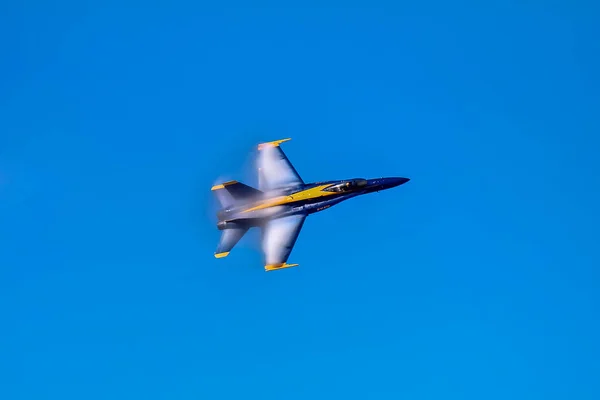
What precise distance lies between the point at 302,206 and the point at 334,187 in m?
3.73

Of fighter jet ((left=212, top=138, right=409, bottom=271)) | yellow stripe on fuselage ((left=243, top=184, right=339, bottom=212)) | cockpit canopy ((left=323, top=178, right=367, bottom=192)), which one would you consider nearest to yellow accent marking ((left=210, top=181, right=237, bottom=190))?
fighter jet ((left=212, top=138, right=409, bottom=271))

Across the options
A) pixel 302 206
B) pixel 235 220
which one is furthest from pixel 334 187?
pixel 235 220

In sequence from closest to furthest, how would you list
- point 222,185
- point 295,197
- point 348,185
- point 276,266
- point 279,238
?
point 276,266, point 279,238, point 295,197, point 222,185, point 348,185

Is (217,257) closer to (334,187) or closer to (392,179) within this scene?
(334,187)

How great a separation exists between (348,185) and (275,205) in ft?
25.0

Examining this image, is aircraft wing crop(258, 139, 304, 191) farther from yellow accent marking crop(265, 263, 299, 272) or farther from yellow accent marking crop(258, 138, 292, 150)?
yellow accent marking crop(265, 263, 299, 272)

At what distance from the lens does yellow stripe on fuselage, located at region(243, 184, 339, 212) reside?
244 ft

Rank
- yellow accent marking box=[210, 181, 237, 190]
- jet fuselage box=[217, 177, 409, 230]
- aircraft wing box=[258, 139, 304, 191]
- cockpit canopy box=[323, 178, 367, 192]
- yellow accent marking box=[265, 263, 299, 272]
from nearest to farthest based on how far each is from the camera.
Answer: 1. yellow accent marking box=[265, 263, 299, 272]
2. yellow accent marking box=[210, 181, 237, 190]
3. jet fuselage box=[217, 177, 409, 230]
4. cockpit canopy box=[323, 178, 367, 192]
5. aircraft wing box=[258, 139, 304, 191]

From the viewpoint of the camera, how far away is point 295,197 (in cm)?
7456

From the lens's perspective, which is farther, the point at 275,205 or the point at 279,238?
the point at 275,205

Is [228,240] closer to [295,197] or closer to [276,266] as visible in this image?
[276,266]

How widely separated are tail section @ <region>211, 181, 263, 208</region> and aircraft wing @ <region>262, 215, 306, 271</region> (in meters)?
3.24

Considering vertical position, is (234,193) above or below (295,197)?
above

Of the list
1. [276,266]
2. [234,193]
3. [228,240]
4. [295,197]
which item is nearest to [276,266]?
[276,266]
